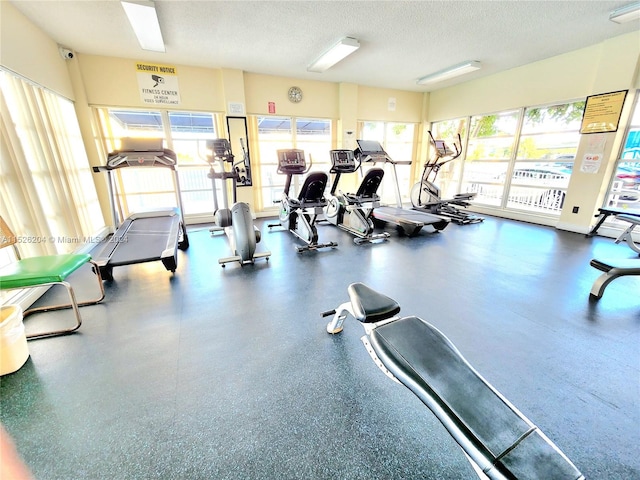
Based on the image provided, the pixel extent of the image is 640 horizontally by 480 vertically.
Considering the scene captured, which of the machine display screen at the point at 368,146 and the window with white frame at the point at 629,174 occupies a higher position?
the machine display screen at the point at 368,146

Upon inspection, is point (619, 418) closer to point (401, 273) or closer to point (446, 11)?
point (401, 273)

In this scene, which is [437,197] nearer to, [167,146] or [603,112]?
[603,112]

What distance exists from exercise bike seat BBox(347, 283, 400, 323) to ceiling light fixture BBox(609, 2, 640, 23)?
16.0 feet

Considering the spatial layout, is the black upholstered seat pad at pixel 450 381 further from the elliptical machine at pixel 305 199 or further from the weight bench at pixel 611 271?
the elliptical machine at pixel 305 199

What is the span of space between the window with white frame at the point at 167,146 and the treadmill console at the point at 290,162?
1.83 meters

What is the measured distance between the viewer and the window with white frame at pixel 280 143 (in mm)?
6180

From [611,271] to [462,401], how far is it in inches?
107

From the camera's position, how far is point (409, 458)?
127cm

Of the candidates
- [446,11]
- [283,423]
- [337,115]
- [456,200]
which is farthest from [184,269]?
[456,200]

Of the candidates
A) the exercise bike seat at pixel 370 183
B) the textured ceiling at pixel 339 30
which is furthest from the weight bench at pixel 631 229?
the exercise bike seat at pixel 370 183

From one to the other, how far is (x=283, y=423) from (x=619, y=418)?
1850 millimetres

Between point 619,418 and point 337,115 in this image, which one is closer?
point 619,418

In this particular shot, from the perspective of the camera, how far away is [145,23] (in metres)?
3.32

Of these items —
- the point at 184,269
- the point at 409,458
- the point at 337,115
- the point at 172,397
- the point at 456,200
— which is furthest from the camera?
the point at 337,115
